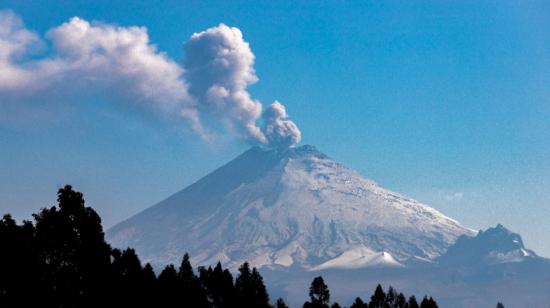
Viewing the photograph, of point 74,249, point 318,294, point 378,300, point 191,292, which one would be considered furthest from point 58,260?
point 378,300

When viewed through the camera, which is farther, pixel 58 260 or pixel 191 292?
pixel 191 292

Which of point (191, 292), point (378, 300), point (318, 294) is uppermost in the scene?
point (191, 292)

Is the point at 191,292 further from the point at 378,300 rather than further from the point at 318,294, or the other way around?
the point at 378,300

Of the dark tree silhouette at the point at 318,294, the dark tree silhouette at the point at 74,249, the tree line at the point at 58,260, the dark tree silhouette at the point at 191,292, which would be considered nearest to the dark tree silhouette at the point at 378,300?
the dark tree silhouette at the point at 318,294

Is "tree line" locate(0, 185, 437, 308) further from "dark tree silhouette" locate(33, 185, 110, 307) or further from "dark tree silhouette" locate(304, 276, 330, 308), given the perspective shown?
"dark tree silhouette" locate(304, 276, 330, 308)

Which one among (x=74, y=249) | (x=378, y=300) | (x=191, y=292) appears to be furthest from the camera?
(x=378, y=300)

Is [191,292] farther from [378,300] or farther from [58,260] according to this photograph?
[378,300]

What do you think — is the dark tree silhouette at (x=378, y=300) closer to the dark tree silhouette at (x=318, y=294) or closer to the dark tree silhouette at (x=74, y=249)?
the dark tree silhouette at (x=318, y=294)

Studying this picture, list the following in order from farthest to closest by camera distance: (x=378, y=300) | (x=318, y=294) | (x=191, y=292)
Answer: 1. (x=378, y=300)
2. (x=318, y=294)
3. (x=191, y=292)

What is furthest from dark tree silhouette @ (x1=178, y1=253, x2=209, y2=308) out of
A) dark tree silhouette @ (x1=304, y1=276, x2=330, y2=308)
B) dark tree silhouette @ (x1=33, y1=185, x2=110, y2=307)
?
dark tree silhouette @ (x1=33, y1=185, x2=110, y2=307)

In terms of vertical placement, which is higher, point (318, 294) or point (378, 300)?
point (318, 294)

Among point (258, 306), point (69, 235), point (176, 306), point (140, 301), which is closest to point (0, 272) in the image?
point (69, 235)

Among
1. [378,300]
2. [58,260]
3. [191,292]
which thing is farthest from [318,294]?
[58,260]

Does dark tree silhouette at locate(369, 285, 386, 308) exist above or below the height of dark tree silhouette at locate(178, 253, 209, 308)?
below
